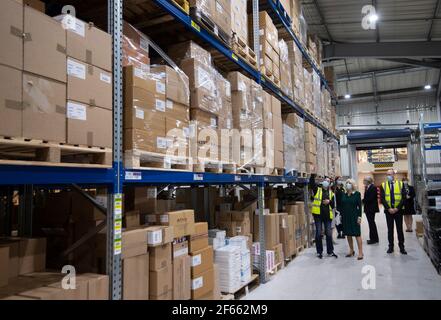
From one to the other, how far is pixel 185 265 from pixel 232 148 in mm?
1826

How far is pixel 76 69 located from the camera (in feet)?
7.98

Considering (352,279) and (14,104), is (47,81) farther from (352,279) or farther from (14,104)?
(352,279)

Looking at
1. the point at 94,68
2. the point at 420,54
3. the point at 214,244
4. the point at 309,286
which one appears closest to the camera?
the point at 94,68

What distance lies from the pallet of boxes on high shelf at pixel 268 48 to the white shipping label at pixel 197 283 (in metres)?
3.68

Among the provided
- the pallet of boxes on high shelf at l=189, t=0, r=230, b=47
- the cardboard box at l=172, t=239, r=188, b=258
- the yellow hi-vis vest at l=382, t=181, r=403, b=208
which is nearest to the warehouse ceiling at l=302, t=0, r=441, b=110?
the yellow hi-vis vest at l=382, t=181, r=403, b=208

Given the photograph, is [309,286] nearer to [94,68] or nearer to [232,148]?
[232,148]

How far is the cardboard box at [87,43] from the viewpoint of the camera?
95.1 inches

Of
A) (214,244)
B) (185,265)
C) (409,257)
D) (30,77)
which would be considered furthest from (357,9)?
(30,77)

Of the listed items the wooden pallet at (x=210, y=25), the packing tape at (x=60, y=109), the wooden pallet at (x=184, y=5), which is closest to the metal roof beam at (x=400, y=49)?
the wooden pallet at (x=210, y=25)

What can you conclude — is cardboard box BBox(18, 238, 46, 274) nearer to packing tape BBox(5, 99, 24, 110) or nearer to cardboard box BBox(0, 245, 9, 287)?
cardboard box BBox(0, 245, 9, 287)

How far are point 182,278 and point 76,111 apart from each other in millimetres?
1905

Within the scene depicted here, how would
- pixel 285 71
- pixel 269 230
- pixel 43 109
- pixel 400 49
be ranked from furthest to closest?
pixel 400 49, pixel 285 71, pixel 269 230, pixel 43 109

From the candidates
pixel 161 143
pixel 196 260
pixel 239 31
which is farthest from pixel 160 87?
pixel 239 31
